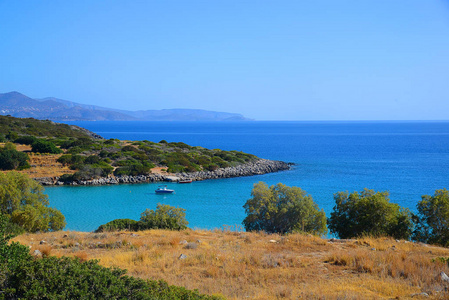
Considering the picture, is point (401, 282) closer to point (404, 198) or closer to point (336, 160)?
point (404, 198)

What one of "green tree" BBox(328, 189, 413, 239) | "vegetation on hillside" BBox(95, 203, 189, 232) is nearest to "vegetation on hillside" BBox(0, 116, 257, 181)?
"vegetation on hillside" BBox(95, 203, 189, 232)

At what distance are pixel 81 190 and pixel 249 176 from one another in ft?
85.1

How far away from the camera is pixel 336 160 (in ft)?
236

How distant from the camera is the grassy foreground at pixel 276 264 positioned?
7.33 metres

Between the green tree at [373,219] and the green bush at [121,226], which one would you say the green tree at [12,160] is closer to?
the green bush at [121,226]

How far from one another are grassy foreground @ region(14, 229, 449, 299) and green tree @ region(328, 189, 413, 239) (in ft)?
15.1

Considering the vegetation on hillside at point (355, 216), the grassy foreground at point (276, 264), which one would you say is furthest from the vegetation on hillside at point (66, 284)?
the vegetation on hillside at point (355, 216)

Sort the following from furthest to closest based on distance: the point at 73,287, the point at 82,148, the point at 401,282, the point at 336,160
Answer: the point at 336,160 < the point at 82,148 < the point at 401,282 < the point at 73,287

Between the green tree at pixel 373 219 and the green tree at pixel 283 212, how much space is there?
173cm

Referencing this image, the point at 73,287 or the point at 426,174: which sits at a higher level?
the point at 73,287

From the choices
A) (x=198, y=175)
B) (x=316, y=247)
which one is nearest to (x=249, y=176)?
(x=198, y=175)

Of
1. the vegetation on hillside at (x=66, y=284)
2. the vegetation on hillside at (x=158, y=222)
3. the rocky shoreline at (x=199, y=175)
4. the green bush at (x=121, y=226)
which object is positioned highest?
the vegetation on hillside at (x=66, y=284)

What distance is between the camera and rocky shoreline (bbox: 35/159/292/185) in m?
45.6

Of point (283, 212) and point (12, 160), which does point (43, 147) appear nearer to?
point (12, 160)
